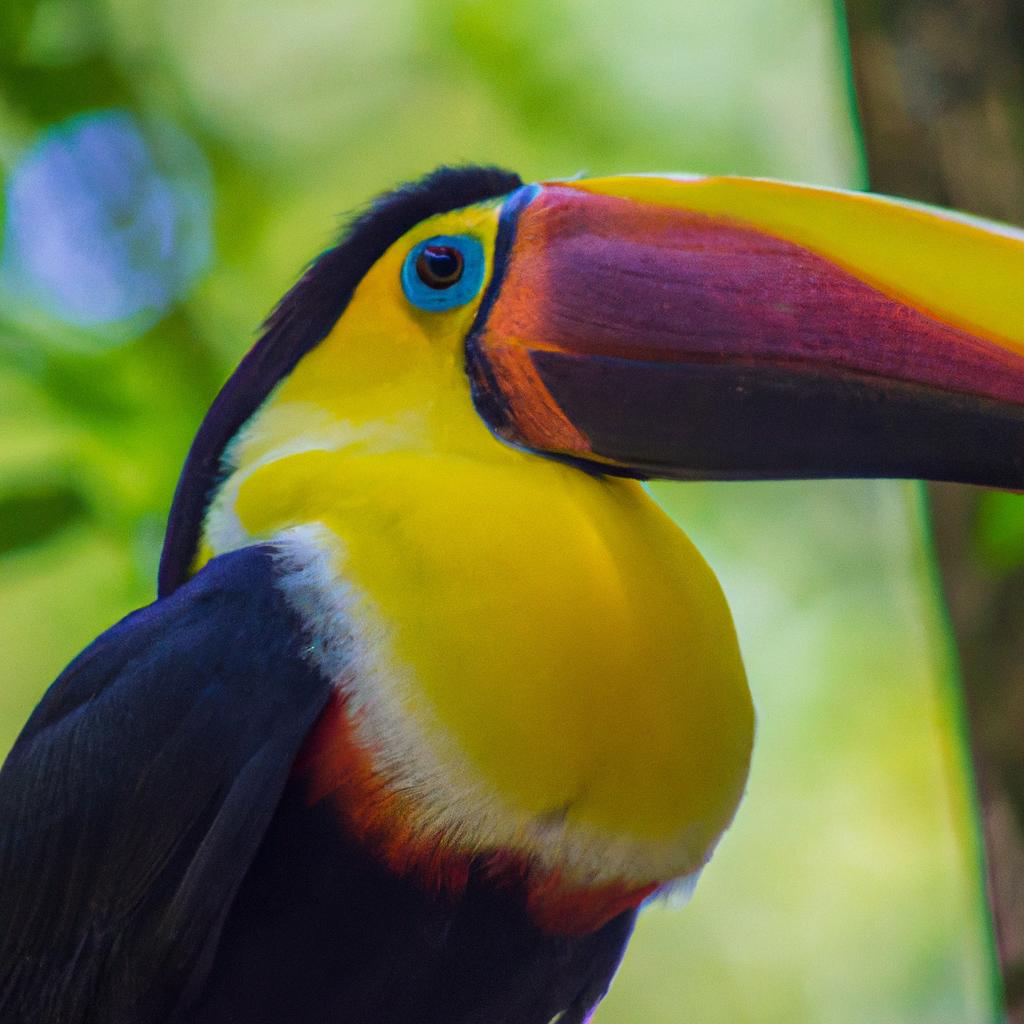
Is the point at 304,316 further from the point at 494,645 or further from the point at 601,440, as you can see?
the point at 494,645

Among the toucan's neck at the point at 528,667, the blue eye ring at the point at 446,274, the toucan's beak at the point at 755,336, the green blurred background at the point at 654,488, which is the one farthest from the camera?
the green blurred background at the point at 654,488

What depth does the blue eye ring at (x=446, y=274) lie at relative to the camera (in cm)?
202

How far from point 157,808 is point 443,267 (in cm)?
88

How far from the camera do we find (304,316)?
2.11m

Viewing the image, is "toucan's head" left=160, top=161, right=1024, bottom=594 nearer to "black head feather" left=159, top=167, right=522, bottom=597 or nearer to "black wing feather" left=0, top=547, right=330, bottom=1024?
"black head feather" left=159, top=167, right=522, bottom=597

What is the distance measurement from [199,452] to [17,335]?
88 centimetres

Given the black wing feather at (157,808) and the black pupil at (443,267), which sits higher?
the black pupil at (443,267)

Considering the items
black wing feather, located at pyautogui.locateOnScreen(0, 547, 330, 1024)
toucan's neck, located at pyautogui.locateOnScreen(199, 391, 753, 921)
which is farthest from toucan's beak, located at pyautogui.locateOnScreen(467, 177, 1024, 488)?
black wing feather, located at pyautogui.locateOnScreen(0, 547, 330, 1024)

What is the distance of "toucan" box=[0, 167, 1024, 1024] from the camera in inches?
67.0

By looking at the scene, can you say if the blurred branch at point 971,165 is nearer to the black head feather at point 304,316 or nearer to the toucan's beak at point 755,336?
the toucan's beak at point 755,336

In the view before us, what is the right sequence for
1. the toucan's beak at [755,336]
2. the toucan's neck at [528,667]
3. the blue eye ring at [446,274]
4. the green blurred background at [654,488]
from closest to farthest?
1. the toucan's neck at [528,667]
2. the toucan's beak at [755,336]
3. the blue eye ring at [446,274]
4. the green blurred background at [654,488]

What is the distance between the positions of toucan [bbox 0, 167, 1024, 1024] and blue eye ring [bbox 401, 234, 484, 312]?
7 cm

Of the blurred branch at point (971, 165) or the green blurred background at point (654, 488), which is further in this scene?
the green blurred background at point (654, 488)

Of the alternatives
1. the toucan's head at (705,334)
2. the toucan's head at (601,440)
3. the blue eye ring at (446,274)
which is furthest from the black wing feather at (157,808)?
the blue eye ring at (446,274)
